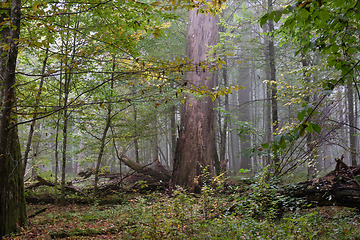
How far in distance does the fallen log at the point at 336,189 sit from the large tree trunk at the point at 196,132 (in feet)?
9.23

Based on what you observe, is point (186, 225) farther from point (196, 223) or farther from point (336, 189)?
point (336, 189)

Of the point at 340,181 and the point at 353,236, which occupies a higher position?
the point at 340,181

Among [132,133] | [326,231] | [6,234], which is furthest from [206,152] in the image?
[6,234]

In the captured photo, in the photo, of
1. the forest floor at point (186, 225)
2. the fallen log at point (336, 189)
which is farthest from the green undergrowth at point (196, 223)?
the fallen log at point (336, 189)

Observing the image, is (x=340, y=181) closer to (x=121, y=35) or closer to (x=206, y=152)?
(x=206, y=152)

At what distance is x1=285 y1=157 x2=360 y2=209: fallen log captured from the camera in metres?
5.51

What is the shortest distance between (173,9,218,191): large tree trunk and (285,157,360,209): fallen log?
2.81 m

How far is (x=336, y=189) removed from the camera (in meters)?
5.68

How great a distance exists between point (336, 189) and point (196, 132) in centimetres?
446

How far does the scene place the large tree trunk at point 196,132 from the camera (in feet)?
27.2

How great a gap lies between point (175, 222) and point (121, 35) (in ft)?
12.1

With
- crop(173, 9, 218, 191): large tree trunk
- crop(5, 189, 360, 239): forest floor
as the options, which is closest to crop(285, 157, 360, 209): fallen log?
crop(5, 189, 360, 239): forest floor

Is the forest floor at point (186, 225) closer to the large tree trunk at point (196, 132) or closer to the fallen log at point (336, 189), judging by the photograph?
the fallen log at point (336, 189)

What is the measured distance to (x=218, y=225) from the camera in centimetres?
427
